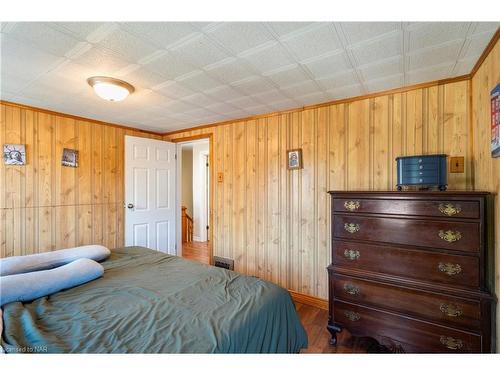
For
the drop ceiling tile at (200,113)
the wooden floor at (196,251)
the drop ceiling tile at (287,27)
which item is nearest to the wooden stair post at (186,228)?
the wooden floor at (196,251)

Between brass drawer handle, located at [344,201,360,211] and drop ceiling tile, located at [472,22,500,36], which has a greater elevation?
drop ceiling tile, located at [472,22,500,36]

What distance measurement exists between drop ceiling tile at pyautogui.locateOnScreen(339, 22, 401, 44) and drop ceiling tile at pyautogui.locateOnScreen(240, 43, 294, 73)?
1.29 ft

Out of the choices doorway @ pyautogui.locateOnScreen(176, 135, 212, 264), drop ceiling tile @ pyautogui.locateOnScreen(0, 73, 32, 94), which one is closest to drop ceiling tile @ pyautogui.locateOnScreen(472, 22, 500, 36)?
drop ceiling tile @ pyautogui.locateOnScreen(0, 73, 32, 94)

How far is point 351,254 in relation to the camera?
6.19 ft

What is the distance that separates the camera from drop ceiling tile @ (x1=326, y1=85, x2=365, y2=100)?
2.16 meters

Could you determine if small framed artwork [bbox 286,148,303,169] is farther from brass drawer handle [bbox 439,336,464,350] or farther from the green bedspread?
brass drawer handle [bbox 439,336,464,350]

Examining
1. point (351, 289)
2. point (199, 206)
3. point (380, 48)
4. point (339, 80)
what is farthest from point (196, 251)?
point (380, 48)

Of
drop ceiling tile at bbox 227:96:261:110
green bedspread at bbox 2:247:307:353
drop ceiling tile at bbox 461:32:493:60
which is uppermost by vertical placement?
drop ceiling tile at bbox 227:96:261:110

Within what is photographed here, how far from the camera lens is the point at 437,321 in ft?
5.13

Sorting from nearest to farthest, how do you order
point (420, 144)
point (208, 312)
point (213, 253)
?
point (208, 312) < point (420, 144) < point (213, 253)

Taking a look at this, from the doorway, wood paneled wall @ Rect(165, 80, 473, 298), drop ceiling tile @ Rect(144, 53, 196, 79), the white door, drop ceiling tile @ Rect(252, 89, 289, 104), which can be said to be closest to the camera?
drop ceiling tile @ Rect(144, 53, 196, 79)
